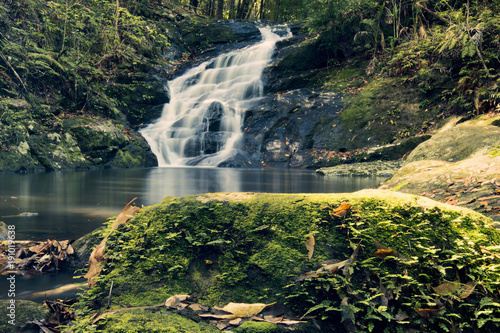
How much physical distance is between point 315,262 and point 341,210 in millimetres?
433

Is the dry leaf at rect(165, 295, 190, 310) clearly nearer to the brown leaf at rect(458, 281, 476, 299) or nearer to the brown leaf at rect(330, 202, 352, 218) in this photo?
the brown leaf at rect(330, 202, 352, 218)

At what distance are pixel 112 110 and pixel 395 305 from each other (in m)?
18.0

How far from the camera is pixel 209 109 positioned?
762 inches

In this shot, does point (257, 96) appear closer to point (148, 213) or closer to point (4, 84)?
point (4, 84)

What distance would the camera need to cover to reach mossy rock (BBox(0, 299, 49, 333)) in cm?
220

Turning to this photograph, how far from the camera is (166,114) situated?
19938 mm

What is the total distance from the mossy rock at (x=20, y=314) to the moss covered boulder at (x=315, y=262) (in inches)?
17.4

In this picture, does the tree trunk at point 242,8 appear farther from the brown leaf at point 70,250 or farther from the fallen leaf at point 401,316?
the fallen leaf at point 401,316

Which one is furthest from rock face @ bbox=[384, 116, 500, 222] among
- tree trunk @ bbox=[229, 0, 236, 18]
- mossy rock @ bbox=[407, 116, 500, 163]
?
tree trunk @ bbox=[229, 0, 236, 18]

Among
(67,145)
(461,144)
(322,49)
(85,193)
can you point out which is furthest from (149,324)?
(322,49)

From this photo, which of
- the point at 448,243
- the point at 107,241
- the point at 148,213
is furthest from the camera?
the point at 148,213

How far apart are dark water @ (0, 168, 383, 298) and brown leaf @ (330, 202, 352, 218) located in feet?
9.45

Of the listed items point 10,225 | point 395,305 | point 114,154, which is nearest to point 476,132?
point 395,305

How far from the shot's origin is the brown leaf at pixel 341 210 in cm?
238
